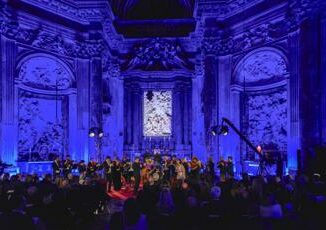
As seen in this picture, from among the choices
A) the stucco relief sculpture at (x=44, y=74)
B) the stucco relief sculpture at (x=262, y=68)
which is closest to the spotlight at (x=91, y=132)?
the stucco relief sculpture at (x=44, y=74)

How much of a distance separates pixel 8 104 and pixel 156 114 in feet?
41.1

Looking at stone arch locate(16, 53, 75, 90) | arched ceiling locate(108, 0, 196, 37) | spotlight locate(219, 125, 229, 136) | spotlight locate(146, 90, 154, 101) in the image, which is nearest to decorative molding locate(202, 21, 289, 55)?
spotlight locate(219, 125, 229, 136)

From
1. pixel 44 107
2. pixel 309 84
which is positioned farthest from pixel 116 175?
pixel 309 84

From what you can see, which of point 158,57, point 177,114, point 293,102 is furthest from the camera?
point 177,114

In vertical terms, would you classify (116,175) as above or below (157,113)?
below

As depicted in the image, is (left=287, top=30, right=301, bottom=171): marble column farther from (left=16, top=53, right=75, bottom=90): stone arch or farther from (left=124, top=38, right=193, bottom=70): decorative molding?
(left=16, top=53, right=75, bottom=90): stone arch

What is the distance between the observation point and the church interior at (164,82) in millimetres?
17609

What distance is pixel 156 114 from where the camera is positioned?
94.1ft

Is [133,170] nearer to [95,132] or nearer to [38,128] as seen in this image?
[95,132]

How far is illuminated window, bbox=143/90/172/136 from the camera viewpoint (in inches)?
1125

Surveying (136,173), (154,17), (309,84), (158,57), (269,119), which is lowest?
(136,173)

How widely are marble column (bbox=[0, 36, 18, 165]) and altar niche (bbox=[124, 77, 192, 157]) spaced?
10.9 metres

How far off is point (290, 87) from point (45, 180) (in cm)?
1287

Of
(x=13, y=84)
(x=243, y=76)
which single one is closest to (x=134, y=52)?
(x=243, y=76)
